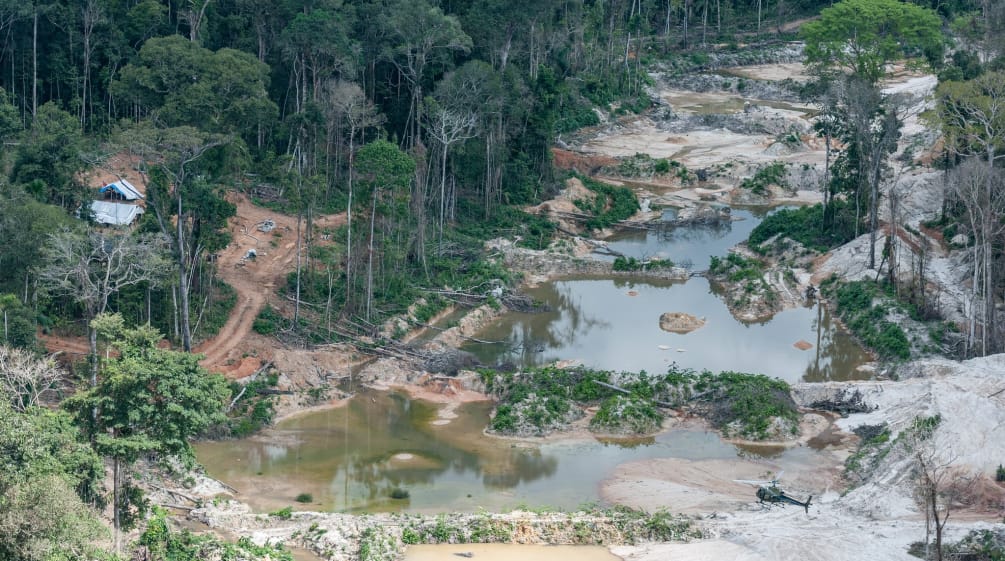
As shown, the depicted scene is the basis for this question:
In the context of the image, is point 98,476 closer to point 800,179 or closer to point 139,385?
point 139,385

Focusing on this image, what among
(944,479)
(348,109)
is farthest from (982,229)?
(348,109)

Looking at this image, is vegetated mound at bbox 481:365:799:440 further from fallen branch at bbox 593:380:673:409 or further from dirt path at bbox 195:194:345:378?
dirt path at bbox 195:194:345:378

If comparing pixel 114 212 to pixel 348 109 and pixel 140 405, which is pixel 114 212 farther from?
pixel 140 405

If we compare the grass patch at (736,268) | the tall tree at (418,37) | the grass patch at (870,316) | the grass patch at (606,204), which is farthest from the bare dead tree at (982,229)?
the tall tree at (418,37)

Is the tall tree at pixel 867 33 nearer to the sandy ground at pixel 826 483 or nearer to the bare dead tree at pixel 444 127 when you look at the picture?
the bare dead tree at pixel 444 127

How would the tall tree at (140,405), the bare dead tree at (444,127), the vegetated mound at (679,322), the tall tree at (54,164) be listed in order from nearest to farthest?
the tall tree at (140,405) < the tall tree at (54,164) < the vegetated mound at (679,322) < the bare dead tree at (444,127)

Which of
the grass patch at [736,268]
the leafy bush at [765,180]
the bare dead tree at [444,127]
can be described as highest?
the bare dead tree at [444,127]

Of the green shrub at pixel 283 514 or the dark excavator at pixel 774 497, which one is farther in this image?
the dark excavator at pixel 774 497
